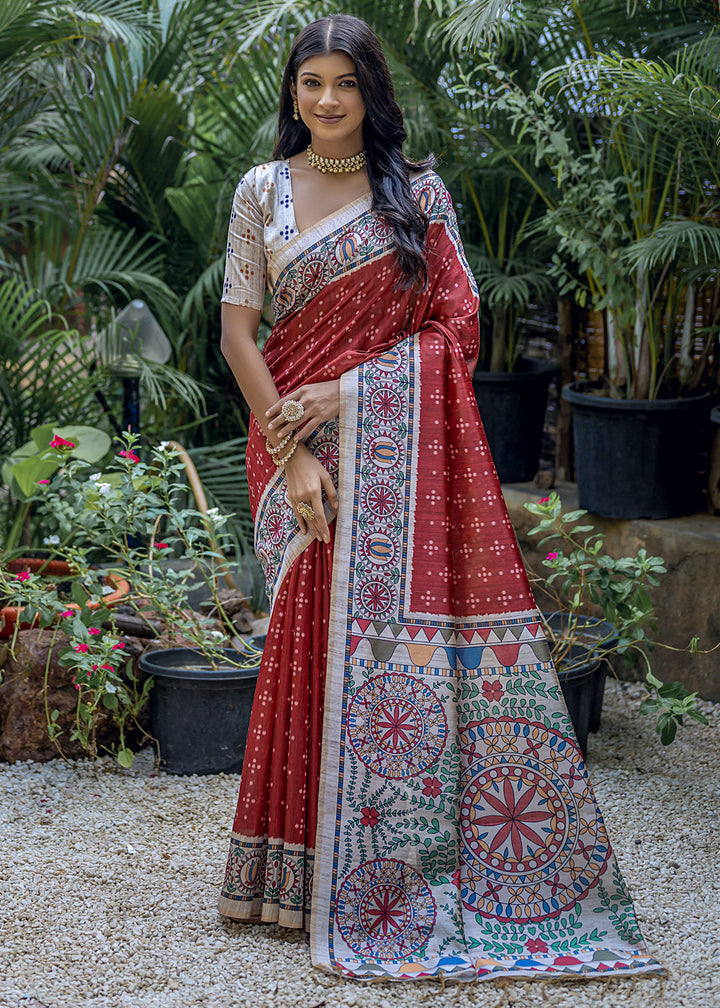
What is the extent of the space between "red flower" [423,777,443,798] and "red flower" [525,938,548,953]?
36 cm

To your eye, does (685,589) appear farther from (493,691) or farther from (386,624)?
(386,624)

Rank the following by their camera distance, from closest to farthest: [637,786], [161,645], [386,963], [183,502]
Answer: [386,963]
[637,786]
[161,645]
[183,502]

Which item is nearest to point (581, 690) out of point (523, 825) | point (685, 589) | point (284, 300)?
point (685, 589)

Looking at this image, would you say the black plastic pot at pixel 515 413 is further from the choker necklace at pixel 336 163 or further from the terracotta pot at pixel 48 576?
the choker necklace at pixel 336 163

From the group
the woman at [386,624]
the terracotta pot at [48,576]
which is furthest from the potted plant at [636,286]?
the terracotta pot at [48,576]

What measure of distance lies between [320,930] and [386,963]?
0.15 meters

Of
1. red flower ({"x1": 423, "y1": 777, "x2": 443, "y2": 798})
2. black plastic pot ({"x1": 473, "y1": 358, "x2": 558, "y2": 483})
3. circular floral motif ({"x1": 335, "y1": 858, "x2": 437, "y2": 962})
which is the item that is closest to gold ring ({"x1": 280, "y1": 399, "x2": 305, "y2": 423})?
red flower ({"x1": 423, "y1": 777, "x2": 443, "y2": 798})

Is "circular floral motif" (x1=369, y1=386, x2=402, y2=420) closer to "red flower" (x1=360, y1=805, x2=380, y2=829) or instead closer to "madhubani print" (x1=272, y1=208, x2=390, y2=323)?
"madhubani print" (x1=272, y1=208, x2=390, y2=323)

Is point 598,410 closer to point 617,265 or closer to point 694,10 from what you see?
point 617,265

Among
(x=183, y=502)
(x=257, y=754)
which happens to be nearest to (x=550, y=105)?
(x=183, y=502)

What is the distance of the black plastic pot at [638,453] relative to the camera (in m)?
3.92

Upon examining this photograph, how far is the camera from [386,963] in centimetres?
227

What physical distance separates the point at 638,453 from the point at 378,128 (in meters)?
1.97

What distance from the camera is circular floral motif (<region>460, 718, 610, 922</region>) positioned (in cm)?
234
